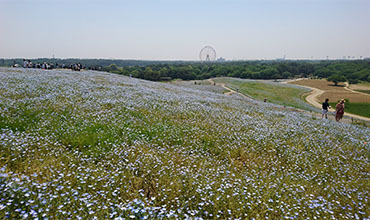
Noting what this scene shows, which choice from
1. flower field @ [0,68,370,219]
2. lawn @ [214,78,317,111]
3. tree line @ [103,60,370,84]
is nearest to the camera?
flower field @ [0,68,370,219]

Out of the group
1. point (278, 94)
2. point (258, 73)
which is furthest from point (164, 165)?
point (258, 73)

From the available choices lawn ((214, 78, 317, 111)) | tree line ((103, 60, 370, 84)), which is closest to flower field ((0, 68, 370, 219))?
lawn ((214, 78, 317, 111))

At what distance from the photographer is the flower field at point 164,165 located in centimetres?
549

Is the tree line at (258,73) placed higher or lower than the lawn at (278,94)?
higher

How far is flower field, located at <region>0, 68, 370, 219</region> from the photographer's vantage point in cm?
549

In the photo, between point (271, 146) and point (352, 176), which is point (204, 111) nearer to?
point (271, 146)

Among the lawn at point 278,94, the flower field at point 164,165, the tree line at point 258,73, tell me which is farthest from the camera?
the tree line at point 258,73

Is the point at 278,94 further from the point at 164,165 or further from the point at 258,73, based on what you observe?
the point at 258,73

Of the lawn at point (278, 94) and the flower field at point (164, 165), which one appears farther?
the lawn at point (278, 94)

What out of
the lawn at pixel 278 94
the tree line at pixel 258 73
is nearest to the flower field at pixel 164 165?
the lawn at pixel 278 94

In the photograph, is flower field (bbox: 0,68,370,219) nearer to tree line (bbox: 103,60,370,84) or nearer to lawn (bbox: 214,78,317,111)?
lawn (bbox: 214,78,317,111)

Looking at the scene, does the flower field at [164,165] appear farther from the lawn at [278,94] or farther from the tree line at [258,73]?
the tree line at [258,73]

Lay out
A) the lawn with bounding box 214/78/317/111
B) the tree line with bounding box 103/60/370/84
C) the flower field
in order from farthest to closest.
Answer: the tree line with bounding box 103/60/370/84 → the lawn with bounding box 214/78/317/111 → the flower field

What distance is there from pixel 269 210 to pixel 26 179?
248 inches
